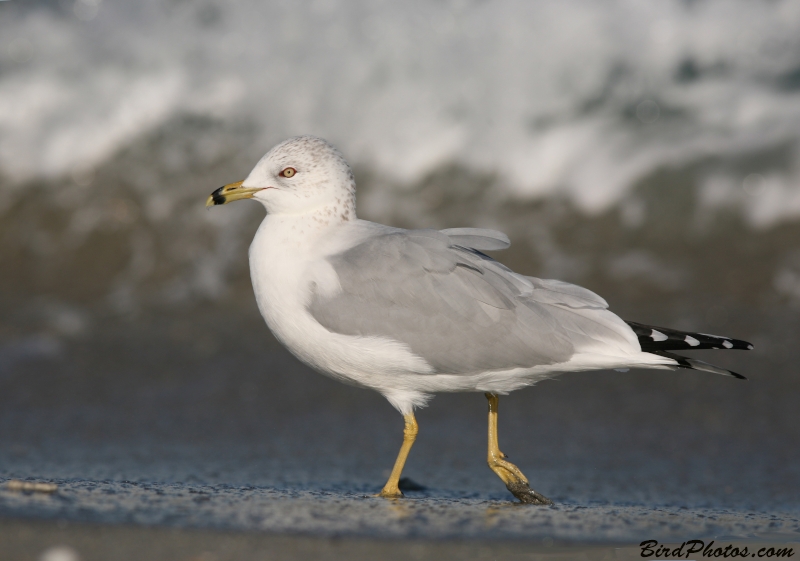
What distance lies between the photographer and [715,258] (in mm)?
6770

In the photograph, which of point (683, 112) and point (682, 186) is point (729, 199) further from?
point (683, 112)

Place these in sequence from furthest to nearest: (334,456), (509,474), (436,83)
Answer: (436,83) < (334,456) < (509,474)

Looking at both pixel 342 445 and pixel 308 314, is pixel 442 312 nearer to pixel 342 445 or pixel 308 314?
pixel 308 314

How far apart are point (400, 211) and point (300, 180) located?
353 cm

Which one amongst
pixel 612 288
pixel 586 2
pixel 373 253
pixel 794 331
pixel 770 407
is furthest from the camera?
pixel 586 2

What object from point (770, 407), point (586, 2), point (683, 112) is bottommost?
point (770, 407)

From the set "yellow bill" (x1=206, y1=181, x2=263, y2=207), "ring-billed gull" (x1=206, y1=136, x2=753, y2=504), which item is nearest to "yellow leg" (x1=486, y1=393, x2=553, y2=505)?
"ring-billed gull" (x1=206, y1=136, x2=753, y2=504)

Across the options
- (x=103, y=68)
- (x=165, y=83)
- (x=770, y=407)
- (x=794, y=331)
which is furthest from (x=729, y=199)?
(x=103, y=68)

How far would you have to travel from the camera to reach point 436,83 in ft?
27.5

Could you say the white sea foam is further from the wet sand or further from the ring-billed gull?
the ring-billed gull

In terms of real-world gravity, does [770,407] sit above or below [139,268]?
below

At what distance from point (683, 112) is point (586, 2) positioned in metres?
1.51

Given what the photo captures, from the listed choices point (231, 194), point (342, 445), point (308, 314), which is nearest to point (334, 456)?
point (342, 445)

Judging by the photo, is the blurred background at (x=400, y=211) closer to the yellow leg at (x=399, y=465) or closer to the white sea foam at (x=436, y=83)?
the white sea foam at (x=436, y=83)
